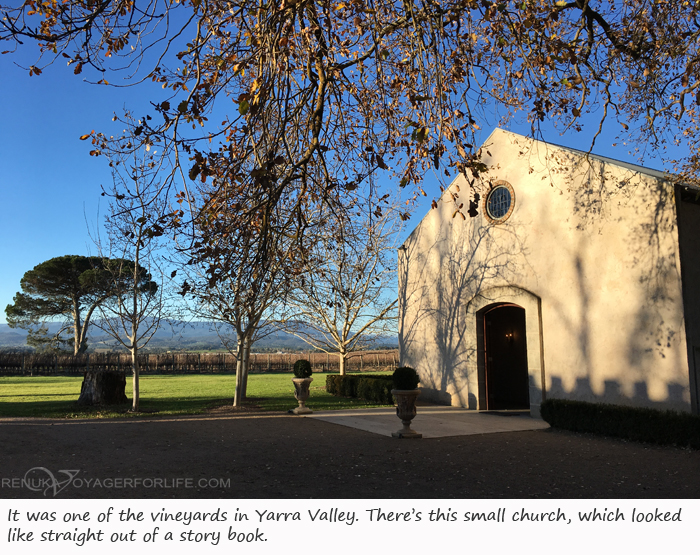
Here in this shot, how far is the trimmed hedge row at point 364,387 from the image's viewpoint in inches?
621

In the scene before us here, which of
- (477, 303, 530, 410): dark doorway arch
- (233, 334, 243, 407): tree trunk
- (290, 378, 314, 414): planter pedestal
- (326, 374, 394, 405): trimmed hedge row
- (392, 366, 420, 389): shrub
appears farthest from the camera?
(477, 303, 530, 410): dark doorway arch

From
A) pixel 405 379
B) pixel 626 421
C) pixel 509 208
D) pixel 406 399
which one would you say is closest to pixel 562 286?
pixel 509 208

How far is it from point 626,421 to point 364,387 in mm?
9173

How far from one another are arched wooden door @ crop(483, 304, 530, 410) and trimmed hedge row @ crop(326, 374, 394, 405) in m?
3.52

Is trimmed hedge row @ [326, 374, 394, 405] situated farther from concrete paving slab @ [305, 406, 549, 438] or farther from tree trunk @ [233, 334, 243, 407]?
tree trunk @ [233, 334, 243, 407]

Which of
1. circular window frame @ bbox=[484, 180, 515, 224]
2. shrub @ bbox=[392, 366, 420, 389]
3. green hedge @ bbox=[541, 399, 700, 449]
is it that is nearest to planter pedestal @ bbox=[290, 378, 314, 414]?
shrub @ bbox=[392, 366, 420, 389]

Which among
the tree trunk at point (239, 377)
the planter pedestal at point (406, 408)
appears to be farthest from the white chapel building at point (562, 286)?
the tree trunk at point (239, 377)

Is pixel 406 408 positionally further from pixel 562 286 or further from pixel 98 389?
pixel 98 389

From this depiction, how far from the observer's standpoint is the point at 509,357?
16438mm

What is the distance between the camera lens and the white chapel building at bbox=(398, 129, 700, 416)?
9391 millimetres
